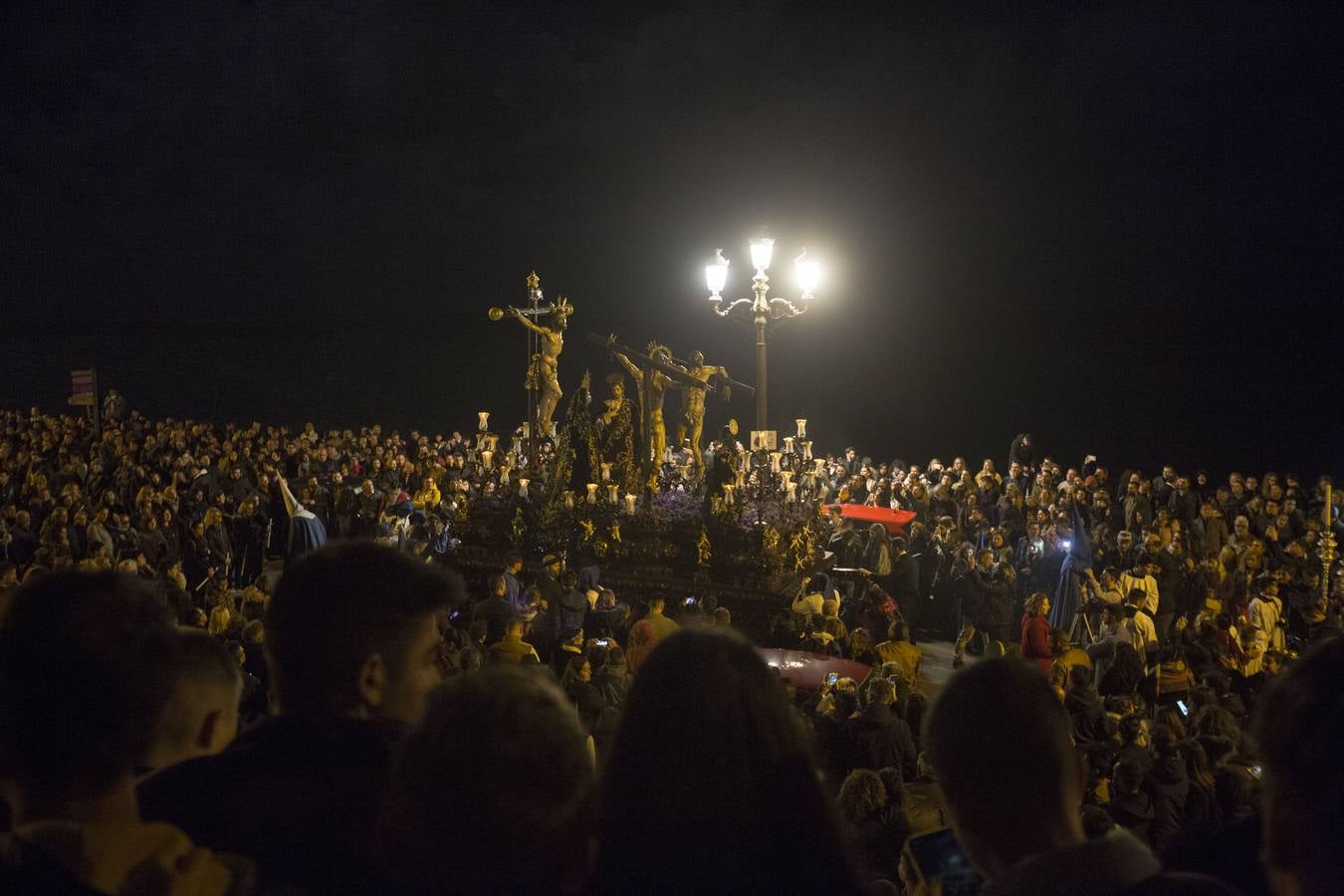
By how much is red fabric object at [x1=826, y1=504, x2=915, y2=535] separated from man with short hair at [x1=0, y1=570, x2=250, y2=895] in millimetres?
12378

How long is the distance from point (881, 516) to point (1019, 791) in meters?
13.1

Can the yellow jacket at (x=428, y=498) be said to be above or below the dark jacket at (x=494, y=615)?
above

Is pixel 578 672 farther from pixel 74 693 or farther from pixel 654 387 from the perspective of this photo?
pixel 654 387

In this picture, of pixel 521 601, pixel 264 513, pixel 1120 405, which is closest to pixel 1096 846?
pixel 521 601

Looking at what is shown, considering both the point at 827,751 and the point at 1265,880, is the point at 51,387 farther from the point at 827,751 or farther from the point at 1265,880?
the point at 1265,880

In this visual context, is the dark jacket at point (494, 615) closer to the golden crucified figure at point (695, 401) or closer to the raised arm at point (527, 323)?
the golden crucified figure at point (695, 401)

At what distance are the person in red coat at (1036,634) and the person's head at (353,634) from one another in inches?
250

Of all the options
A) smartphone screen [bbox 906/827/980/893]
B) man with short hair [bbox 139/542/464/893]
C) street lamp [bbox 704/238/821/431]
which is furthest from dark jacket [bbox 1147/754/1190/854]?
street lamp [bbox 704/238/821/431]

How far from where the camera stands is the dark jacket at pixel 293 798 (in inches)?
58.2

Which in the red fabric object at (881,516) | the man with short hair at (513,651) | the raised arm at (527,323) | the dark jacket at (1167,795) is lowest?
the dark jacket at (1167,795)

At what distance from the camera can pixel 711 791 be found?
1374mm

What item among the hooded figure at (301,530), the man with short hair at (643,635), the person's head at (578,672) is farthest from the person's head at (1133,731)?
the hooded figure at (301,530)

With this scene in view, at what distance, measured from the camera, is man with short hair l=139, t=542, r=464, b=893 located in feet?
4.95

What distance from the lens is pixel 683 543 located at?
37.6 ft
